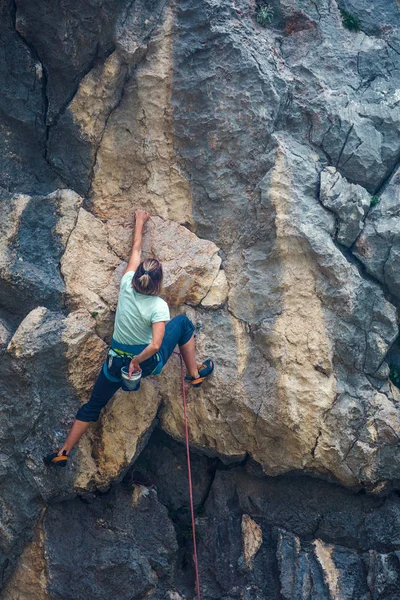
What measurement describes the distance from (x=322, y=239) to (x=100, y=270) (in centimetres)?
211

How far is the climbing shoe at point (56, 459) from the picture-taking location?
5.37 metres

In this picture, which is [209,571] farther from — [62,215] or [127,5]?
[127,5]

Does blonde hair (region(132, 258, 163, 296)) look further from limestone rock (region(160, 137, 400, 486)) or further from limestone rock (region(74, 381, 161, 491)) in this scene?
limestone rock (region(74, 381, 161, 491))

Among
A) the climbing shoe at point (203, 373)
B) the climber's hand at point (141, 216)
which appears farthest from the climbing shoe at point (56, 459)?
the climber's hand at point (141, 216)

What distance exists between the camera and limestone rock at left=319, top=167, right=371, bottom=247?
18.8ft

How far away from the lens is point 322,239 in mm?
5621

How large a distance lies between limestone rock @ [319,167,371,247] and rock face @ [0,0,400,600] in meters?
0.02

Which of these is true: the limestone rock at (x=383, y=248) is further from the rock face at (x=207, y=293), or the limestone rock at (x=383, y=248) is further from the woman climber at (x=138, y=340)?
the woman climber at (x=138, y=340)

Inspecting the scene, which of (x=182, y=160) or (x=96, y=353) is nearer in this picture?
(x=96, y=353)

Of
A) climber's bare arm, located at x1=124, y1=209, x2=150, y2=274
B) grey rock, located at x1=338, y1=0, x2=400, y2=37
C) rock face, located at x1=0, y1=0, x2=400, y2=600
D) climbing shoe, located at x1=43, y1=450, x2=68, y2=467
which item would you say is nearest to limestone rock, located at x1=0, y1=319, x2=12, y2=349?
rock face, located at x1=0, y1=0, x2=400, y2=600

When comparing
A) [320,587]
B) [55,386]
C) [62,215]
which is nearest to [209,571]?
[320,587]

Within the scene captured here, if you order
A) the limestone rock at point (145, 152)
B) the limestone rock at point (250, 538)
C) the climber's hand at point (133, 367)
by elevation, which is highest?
the limestone rock at point (145, 152)

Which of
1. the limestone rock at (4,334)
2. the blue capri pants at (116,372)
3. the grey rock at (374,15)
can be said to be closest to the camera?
the blue capri pants at (116,372)

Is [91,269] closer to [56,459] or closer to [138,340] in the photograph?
[138,340]
